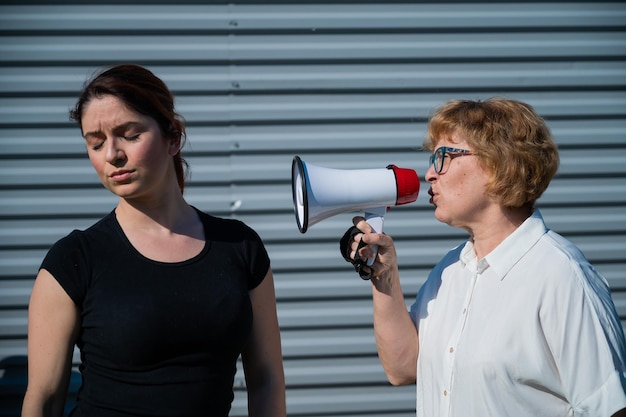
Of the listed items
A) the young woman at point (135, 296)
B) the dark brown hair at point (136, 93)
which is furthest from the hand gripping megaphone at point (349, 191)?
the dark brown hair at point (136, 93)

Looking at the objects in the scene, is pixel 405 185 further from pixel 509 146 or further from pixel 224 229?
pixel 224 229

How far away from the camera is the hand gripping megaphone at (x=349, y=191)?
267cm

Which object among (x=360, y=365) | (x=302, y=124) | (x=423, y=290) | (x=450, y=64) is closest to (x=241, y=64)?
(x=302, y=124)

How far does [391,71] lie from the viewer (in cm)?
479

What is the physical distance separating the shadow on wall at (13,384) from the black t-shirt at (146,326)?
2406 millimetres

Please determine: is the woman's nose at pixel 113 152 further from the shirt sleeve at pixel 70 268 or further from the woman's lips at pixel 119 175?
the shirt sleeve at pixel 70 268

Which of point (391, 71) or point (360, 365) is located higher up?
point (391, 71)

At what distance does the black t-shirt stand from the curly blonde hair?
0.91 metres

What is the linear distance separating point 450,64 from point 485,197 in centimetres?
242

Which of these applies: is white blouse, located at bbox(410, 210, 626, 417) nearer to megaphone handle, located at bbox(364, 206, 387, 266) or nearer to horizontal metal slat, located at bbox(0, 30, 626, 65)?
megaphone handle, located at bbox(364, 206, 387, 266)

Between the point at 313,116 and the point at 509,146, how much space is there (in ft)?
7.67

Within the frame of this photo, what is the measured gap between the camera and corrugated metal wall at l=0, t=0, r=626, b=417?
4.61 m

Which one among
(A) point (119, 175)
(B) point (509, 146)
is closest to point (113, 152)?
(A) point (119, 175)

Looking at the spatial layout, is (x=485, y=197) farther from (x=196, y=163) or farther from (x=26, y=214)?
(x=26, y=214)
